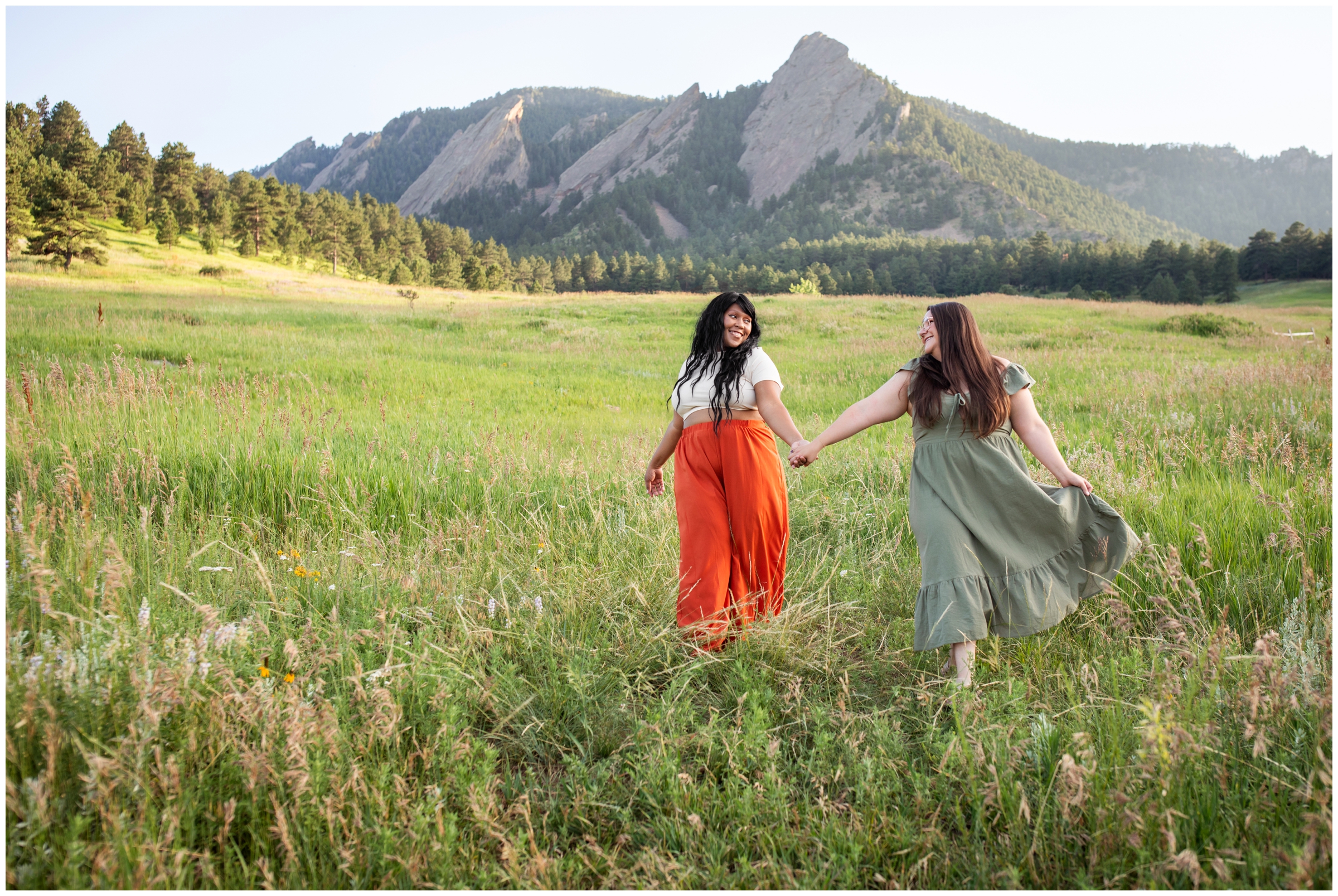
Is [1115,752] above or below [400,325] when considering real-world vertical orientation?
below

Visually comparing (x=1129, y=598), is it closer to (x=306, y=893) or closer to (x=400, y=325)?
(x=306, y=893)

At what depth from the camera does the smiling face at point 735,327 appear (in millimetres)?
3877

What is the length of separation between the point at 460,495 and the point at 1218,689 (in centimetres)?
486

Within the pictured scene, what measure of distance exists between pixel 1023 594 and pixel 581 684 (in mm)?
2196

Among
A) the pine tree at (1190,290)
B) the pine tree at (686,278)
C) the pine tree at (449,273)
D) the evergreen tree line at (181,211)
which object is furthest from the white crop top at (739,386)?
the pine tree at (686,278)

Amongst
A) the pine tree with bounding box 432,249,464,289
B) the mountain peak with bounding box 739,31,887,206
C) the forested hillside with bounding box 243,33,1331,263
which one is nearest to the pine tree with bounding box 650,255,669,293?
the pine tree with bounding box 432,249,464,289

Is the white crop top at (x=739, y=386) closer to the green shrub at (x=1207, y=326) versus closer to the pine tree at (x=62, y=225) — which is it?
the green shrub at (x=1207, y=326)

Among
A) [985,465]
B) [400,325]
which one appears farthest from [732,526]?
[400,325]

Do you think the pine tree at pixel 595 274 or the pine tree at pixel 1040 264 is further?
the pine tree at pixel 595 274

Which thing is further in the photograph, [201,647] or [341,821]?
[201,647]

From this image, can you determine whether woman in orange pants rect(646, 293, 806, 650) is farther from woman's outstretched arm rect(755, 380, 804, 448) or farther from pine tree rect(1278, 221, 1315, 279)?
pine tree rect(1278, 221, 1315, 279)

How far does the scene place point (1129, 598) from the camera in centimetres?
385

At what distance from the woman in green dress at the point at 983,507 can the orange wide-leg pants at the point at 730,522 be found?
1.67 ft

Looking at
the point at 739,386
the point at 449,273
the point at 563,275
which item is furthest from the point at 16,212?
the point at 563,275
